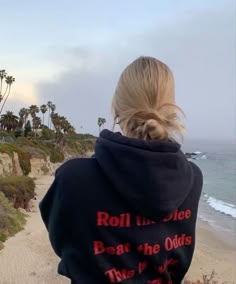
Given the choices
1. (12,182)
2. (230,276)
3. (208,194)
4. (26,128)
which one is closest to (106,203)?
(230,276)

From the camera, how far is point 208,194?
40.6 m

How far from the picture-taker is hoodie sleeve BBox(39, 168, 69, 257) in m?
1.60

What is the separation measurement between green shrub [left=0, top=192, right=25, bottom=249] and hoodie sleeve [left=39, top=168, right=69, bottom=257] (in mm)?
13127

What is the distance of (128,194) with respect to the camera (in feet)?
5.23

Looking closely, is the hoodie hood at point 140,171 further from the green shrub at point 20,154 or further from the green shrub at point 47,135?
the green shrub at point 47,135

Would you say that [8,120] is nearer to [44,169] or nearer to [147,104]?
[44,169]

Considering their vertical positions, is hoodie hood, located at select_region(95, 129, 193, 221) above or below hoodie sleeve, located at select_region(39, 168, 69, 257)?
above

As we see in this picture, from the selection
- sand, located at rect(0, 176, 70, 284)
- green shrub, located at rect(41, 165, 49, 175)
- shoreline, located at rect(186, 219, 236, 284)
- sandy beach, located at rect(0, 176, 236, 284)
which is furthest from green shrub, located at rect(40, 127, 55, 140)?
sand, located at rect(0, 176, 70, 284)

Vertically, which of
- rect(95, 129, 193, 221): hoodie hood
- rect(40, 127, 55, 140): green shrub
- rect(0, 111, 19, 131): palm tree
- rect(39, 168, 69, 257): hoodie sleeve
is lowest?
rect(40, 127, 55, 140): green shrub

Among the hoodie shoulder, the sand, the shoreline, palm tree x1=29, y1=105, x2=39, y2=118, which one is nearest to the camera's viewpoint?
the hoodie shoulder

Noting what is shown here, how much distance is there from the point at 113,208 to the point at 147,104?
434mm

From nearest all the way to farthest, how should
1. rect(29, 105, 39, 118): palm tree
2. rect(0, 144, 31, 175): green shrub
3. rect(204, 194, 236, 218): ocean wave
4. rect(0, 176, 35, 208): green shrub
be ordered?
rect(0, 176, 35, 208): green shrub < rect(204, 194, 236, 218): ocean wave < rect(0, 144, 31, 175): green shrub < rect(29, 105, 39, 118): palm tree

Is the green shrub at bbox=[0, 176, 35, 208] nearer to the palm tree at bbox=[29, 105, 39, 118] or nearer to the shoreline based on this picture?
the shoreline

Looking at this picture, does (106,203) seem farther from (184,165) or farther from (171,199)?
(184,165)
